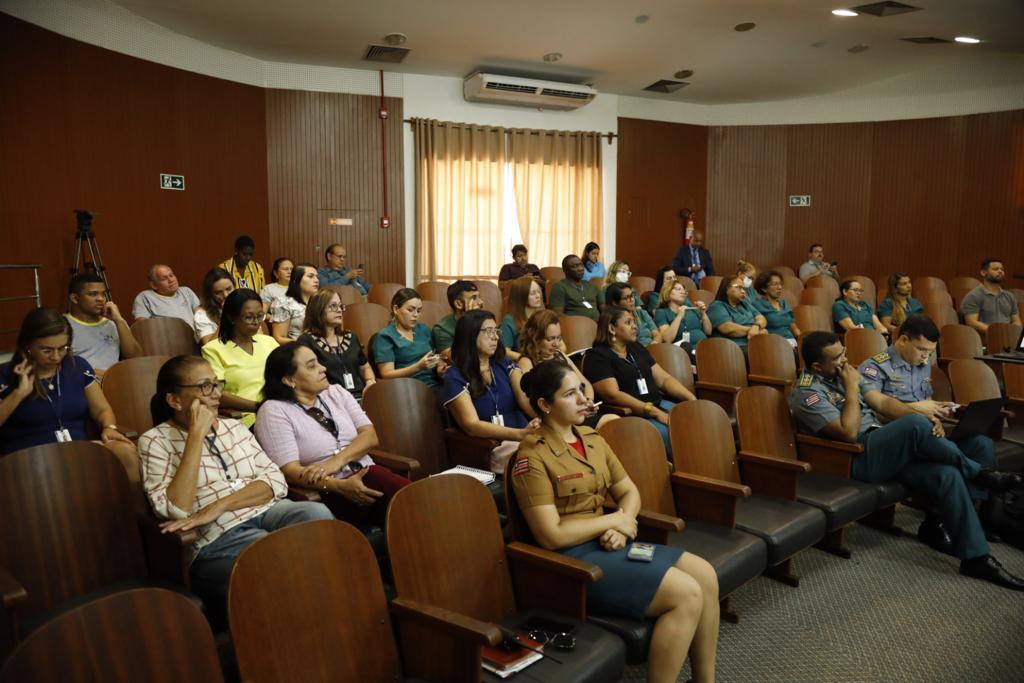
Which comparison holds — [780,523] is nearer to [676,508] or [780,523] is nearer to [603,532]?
[676,508]

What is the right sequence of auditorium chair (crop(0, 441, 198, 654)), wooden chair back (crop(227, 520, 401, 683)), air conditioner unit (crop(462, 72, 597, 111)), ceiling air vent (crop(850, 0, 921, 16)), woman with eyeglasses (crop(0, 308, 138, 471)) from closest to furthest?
1. wooden chair back (crop(227, 520, 401, 683))
2. auditorium chair (crop(0, 441, 198, 654))
3. woman with eyeglasses (crop(0, 308, 138, 471))
4. ceiling air vent (crop(850, 0, 921, 16))
5. air conditioner unit (crop(462, 72, 597, 111))

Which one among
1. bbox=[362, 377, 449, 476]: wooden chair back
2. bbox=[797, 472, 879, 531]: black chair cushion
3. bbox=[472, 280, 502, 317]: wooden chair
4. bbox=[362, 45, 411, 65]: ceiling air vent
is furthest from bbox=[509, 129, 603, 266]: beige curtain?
bbox=[797, 472, 879, 531]: black chair cushion

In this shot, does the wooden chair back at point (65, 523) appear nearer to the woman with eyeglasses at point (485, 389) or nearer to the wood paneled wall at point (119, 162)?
the woman with eyeglasses at point (485, 389)

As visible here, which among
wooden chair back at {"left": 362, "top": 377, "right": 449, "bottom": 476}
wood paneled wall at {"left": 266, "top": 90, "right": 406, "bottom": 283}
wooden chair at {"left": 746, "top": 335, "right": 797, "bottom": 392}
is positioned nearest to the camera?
wooden chair back at {"left": 362, "top": 377, "right": 449, "bottom": 476}

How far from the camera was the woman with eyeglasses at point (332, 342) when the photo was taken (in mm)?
3574

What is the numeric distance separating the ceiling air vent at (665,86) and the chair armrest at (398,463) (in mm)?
7669

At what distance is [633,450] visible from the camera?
8.74 ft

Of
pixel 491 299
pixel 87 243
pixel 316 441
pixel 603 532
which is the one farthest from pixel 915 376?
pixel 87 243

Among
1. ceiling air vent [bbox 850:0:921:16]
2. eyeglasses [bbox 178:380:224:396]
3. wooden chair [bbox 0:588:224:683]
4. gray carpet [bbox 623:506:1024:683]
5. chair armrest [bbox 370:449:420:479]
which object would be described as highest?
ceiling air vent [bbox 850:0:921:16]

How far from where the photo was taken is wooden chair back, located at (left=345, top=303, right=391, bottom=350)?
190 inches

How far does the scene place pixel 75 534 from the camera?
6.55 ft

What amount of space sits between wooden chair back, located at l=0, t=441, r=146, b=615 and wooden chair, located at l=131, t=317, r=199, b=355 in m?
2.11

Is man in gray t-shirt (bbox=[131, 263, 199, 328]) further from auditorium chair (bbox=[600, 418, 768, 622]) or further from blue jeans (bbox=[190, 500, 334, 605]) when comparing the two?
auditorium chair (bbox=[600, 418, 768, 622])

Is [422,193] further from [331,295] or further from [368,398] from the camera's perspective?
[368,398]
